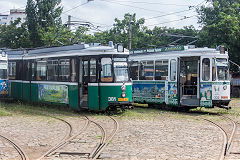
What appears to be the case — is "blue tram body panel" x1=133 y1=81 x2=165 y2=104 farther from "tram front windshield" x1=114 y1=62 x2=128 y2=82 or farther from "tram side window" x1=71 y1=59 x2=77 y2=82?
"tram side window" x1=71 y1=59 x2=77 y2=82

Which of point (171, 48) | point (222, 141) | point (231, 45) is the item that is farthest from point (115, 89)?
point (231, 45)

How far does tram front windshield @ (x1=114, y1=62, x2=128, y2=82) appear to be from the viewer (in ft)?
47.6

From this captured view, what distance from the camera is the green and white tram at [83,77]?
47.5 ft

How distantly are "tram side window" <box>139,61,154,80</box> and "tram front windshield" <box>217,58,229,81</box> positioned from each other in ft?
11.5

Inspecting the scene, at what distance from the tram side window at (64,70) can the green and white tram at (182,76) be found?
4435 millimetres

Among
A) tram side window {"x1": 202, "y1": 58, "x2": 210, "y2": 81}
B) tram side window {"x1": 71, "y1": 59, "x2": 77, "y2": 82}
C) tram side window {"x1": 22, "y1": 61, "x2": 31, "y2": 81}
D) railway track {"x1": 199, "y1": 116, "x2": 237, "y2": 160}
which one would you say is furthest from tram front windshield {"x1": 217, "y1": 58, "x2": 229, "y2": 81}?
tram side window {"x1": 22, "y1": 61, "x2": 31, "y2": 81}

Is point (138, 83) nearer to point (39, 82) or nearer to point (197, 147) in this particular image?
point (39, 82)

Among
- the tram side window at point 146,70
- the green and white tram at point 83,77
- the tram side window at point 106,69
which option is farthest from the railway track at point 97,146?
the tram side window at point 146,70

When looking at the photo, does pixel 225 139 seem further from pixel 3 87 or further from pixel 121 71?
pixel 3 87

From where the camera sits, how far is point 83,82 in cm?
1528

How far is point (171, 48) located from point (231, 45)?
14.3m

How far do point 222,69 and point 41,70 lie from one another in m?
8.65

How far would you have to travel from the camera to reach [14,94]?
20.2m

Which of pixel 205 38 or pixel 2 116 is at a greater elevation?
pixel 205 38
